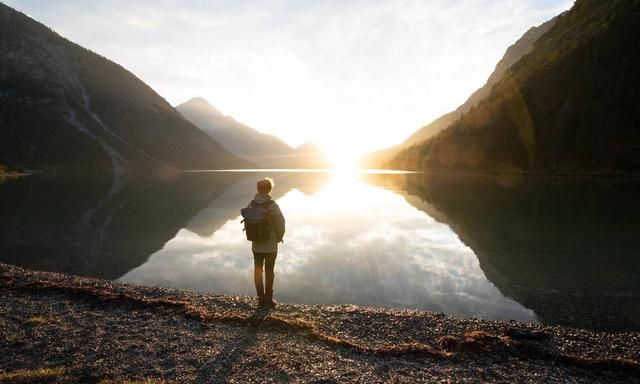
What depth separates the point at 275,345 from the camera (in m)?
11.2

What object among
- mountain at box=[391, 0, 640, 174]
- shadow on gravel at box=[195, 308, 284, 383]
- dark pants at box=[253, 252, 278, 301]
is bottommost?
shadow on gravel at box=[195, 308, 284, 383]

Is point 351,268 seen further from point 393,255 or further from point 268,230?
point 268,230

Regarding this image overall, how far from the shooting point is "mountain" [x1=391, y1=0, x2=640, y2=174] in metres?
114

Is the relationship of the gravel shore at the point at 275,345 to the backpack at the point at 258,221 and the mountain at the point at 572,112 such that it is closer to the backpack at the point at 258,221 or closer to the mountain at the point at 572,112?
the backpack at the point at 258,221

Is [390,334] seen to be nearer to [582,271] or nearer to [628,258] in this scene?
[582,271]

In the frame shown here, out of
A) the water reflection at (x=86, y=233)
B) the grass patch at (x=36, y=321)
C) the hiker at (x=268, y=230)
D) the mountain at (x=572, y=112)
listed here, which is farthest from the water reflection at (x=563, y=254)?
the mountain at (x=572, y=112)

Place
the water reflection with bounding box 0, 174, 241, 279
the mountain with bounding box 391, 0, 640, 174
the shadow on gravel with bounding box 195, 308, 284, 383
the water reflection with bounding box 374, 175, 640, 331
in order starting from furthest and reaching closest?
1. the mountain with bounding box 391, 0, 640, 174
2. the water reflection with bounding box 0, 174, 241, 279
3. the water reflection with bounding box 374, 175, 640, 331
4. the shadow on gravel with bounding box 195, 308, 284, 383

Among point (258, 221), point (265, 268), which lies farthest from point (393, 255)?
point (258, 221)

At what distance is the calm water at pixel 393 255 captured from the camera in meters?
17.6

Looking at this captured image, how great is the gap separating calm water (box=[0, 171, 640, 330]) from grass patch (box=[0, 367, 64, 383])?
9.56 m

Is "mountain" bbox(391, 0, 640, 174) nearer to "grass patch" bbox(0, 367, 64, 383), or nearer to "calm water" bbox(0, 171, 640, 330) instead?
"calm water" bbox(0, 171, 640, 330)

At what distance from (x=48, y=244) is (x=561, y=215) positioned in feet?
158

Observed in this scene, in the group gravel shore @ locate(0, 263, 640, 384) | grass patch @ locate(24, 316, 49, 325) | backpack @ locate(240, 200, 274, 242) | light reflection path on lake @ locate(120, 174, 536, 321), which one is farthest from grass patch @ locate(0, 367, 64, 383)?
light reflection path on lake @ locate(120, 174, 536, 321)

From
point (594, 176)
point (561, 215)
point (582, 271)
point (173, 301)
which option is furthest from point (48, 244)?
point (594, 176)
